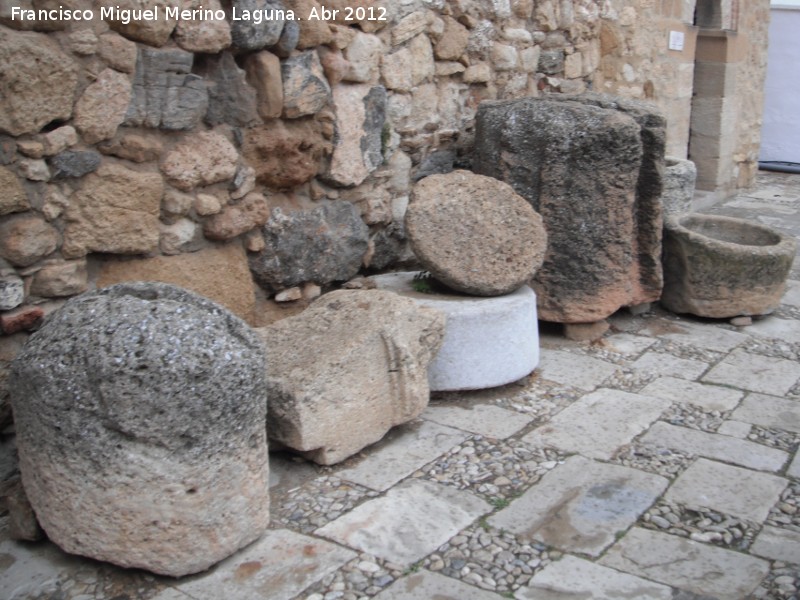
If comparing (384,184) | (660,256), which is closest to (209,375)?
(384,184)

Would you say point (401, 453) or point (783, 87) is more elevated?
Result: point (783, 87)

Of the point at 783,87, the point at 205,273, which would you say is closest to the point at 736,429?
the point at 205,273

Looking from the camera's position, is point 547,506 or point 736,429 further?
point 736,429

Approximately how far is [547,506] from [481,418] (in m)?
0.71

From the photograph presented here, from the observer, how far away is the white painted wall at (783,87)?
10.6 meters

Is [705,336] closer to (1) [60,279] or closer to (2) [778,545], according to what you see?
(2) [778,545]

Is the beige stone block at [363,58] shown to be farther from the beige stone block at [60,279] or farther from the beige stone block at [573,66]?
the beige stone block at [573,66]

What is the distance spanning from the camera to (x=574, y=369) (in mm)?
4262

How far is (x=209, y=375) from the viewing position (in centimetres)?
250

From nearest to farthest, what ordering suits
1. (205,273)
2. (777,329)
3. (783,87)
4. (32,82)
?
(32,82)
(205,273)
(777,329)
(783,87)

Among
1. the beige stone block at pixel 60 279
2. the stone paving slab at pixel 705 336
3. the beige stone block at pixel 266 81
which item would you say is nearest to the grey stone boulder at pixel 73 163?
the beige stone block at pixel 60 279

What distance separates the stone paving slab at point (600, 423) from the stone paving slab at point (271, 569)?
3.53 ft

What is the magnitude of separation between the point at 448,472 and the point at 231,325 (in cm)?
97

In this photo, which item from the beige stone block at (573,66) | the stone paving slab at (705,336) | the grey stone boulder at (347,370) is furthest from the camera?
the beige stone block at (573,66)
